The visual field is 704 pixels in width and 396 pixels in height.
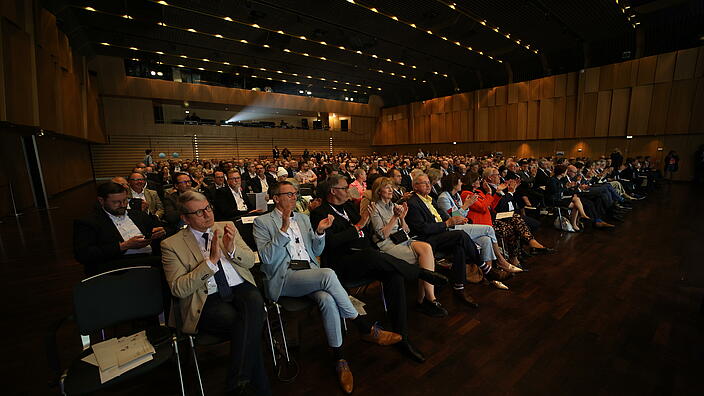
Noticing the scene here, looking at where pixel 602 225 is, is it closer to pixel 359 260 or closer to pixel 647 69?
pixel 359 260

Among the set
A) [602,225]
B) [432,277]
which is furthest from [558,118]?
[432,277]

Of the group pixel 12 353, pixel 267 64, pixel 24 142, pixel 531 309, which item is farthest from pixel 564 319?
pixel 267 64

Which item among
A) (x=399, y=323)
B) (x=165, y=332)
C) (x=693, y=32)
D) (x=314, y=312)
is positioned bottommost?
(x=314, y=312)

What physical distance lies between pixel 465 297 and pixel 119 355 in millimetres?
2780

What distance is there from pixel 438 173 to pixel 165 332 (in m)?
3.45

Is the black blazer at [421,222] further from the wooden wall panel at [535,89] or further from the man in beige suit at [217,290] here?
the wooden wall panel at [535,89]

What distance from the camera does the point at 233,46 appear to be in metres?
12.4

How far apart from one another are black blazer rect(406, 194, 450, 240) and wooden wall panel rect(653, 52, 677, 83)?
49.0 feet

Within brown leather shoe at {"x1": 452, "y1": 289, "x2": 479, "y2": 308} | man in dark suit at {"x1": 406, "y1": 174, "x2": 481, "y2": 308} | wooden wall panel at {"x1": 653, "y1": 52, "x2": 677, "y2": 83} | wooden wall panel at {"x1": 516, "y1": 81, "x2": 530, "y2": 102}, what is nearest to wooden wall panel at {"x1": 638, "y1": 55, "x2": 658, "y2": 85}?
wooden wall panel at {"x1": 653, "y1": 52, "x2": 677, "y2": 83}

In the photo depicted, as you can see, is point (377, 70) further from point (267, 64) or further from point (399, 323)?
point (399, 323)

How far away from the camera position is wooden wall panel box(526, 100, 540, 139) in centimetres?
1555

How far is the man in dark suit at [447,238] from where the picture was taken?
2967mm

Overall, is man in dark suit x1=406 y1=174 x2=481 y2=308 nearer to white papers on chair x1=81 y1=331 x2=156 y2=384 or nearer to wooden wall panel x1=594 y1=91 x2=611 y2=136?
white papers on chair x1=81 y1=331 x2=156 y2=384

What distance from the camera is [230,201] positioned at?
457cm
